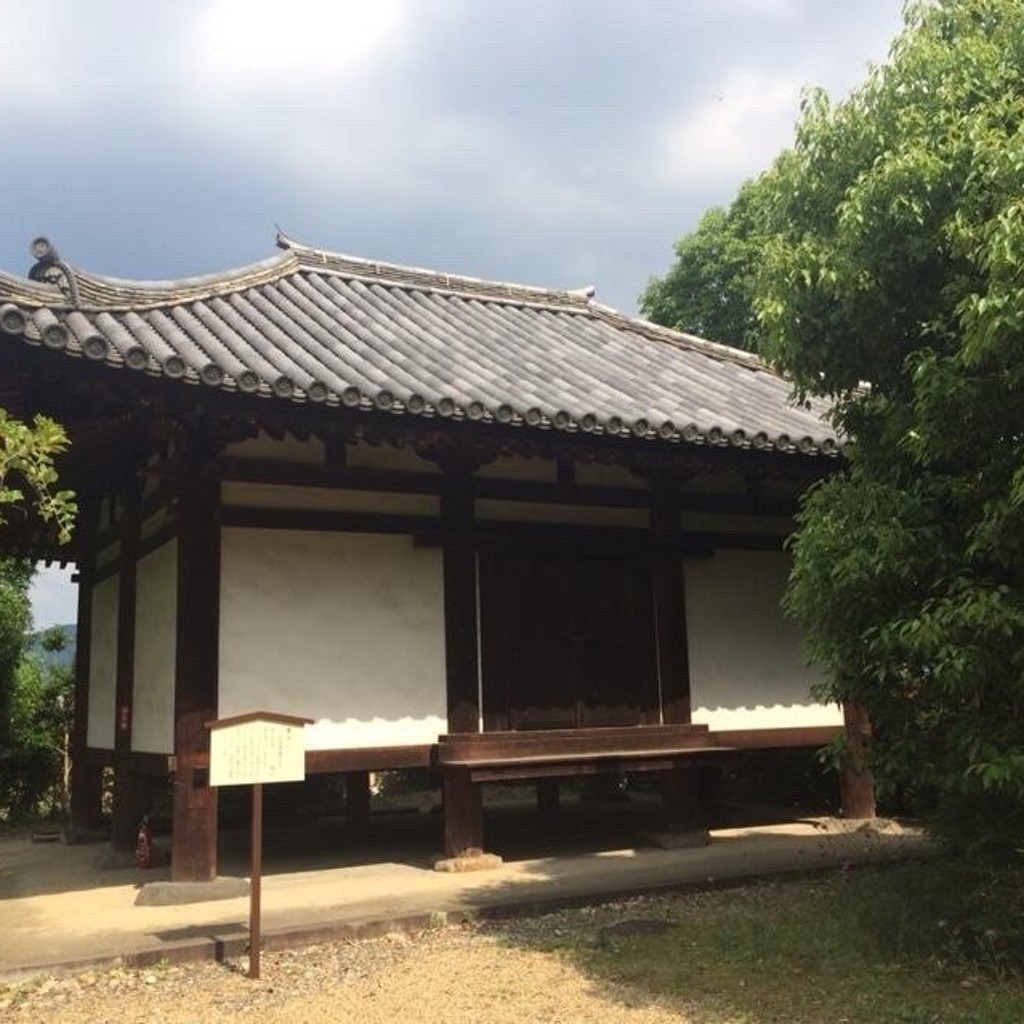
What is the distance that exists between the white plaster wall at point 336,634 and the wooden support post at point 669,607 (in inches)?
86.7

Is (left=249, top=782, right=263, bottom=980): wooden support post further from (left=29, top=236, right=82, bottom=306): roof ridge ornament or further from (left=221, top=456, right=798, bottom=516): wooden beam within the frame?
(left=29, top=236, right=82, bottom=306): roof ridge ornament

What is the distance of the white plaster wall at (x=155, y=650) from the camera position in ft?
29.2

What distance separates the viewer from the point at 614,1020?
16.1 feet

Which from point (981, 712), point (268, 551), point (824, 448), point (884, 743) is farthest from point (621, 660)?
point (981, 712)

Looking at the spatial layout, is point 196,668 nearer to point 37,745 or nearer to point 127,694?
point 127,694

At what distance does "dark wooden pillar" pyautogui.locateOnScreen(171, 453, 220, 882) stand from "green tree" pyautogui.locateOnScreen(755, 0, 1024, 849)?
456 cm

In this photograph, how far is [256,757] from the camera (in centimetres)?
617

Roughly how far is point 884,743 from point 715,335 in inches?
832

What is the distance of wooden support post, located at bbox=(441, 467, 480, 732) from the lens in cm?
905

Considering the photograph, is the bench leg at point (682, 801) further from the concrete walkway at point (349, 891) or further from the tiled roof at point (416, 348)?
the tiled roof at point (416, 348)

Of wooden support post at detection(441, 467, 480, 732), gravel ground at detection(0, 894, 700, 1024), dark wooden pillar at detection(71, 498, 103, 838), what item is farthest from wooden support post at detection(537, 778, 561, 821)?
gravel ground at detection(0, 894, 700, 1024)

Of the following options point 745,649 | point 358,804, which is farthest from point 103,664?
point 745,649

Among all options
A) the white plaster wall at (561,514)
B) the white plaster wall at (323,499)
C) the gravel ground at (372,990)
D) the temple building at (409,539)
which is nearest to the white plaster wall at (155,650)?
the temple building at (409,539)

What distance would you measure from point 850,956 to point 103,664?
9154 mm
